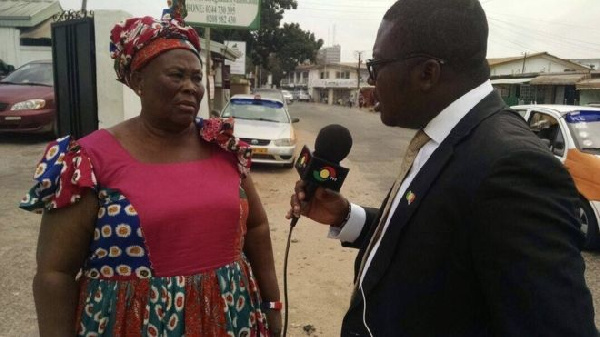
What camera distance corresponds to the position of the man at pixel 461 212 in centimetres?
101

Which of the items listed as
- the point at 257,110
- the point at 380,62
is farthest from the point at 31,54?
the point at 380,62

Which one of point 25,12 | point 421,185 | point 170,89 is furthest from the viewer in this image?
point 25,12

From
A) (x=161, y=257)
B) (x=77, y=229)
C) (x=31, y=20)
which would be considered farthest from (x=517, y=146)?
(x=31, y=20)

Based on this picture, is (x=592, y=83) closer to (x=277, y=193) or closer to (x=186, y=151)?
(x=277, y=193)

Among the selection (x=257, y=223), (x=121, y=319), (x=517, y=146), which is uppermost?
(x=517, y=146)

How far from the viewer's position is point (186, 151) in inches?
75.3

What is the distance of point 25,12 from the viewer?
22.8 meters

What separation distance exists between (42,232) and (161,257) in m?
0.40

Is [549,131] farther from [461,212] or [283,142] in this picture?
[461,212]

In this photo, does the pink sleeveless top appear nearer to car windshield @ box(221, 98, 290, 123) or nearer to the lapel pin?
the lapel pin

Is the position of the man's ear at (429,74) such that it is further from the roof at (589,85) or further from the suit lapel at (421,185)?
the roof at (589,85)

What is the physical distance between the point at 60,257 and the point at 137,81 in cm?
70

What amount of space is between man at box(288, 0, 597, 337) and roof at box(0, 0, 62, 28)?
81.3ft

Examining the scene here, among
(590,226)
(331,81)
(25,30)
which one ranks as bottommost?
(590,226)
